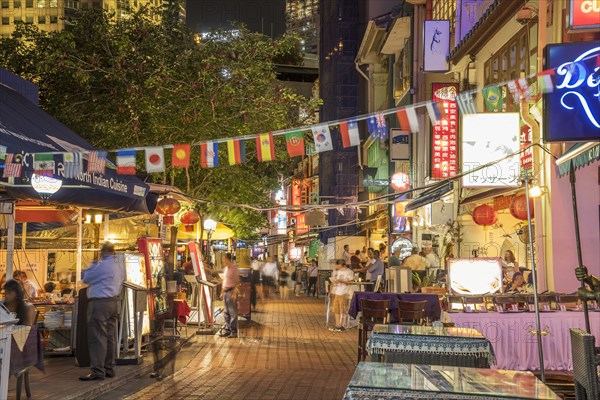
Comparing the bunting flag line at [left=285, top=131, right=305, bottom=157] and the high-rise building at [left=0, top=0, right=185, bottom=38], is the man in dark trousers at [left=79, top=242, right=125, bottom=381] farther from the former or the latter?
the high-rise building at [left=0, top=0, right=185, bottom=38]

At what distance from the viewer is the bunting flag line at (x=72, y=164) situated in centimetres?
1209

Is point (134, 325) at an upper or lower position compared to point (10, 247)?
lower

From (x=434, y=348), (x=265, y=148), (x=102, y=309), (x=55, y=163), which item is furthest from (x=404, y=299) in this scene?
(x=434, y=348)

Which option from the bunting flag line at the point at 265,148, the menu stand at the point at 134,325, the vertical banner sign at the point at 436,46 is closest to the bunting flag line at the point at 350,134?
the bunting flag line at the point at 265,148

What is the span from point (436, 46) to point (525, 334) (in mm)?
15725

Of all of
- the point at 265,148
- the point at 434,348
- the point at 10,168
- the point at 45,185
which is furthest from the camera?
the point at 265,148

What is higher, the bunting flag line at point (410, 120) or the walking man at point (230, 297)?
the bunting flag line at point (410, 120)

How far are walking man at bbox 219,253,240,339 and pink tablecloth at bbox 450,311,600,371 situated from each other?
9088 mm

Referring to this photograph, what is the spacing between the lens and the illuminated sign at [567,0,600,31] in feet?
33.4

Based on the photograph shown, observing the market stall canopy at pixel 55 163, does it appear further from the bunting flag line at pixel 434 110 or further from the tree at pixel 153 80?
the tree at pixel 153 80

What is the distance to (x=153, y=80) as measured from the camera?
23.8 meters

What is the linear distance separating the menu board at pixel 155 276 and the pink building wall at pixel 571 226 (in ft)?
24.8

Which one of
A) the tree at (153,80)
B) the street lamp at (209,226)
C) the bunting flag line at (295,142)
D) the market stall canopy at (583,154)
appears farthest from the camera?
the street lamp at (209,226)

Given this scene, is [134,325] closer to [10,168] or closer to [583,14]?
[10,168]
